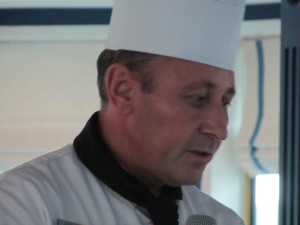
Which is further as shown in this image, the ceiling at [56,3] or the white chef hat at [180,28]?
the ceiling at [56,3]

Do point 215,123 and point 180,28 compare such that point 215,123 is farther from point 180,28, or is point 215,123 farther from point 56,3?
point 56,3

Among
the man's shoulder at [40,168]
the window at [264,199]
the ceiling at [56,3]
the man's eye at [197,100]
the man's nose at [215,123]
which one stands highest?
the ceiling at [56,3]

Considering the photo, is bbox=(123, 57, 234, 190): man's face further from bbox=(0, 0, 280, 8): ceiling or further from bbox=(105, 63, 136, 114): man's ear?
bbox=(0, 0, 280, 8): ceiling

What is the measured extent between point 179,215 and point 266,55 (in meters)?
1.94

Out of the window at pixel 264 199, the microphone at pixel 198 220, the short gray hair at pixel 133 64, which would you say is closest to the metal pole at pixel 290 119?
the microphone at pixel 198 220

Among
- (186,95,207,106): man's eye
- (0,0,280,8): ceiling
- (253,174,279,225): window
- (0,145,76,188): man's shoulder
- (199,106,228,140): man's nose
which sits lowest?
(253,174,279,225): window

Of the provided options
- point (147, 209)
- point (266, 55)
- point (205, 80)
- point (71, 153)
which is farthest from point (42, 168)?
point (266, 55)

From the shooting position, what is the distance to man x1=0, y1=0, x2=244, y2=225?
1338 millimetres

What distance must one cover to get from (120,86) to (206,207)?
28 cm

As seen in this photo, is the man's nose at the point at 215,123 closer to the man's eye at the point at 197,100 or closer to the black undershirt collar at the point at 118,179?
the man's eye at the point at 197,100

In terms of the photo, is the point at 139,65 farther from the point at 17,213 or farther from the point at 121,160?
the point at 17,213

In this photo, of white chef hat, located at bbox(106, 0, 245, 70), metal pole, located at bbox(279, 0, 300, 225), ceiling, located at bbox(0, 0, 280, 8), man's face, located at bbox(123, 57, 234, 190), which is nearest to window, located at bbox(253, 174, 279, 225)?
ceiling, located at bbox(0, 0, 280, 8)

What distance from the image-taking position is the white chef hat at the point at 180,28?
1435 mm

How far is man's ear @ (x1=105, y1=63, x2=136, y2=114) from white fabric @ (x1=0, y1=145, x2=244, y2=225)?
11 cm
